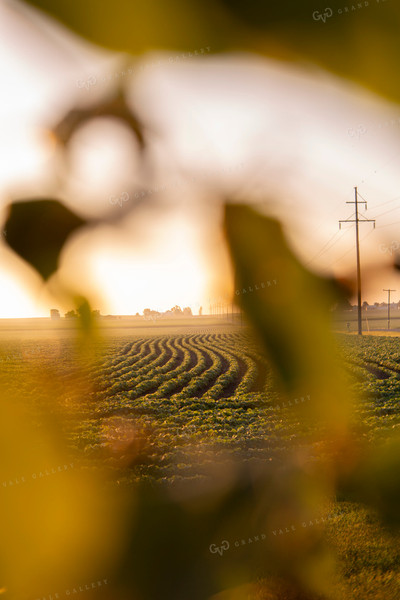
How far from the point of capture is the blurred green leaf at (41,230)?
61 centimetres

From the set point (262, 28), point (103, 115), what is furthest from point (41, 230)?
point (262, 28)

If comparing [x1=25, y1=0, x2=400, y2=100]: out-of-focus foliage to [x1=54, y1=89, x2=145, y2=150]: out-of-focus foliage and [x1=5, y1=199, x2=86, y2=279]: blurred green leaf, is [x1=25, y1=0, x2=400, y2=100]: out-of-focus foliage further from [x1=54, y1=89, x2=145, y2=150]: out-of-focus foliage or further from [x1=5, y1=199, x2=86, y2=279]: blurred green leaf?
[x1=5, y1=199, x2=86, y2=279]: blurred green leaf

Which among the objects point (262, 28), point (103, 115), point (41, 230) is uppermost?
point (262, 28)

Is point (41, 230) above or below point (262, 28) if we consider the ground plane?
below

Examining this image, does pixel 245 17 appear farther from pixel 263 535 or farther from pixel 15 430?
pixel 263 535

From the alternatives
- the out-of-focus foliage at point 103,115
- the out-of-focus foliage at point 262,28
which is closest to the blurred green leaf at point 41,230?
the out-of-focus foliage at point 103,115

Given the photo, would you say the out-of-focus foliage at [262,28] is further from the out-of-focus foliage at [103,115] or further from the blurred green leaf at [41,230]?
the blurred green leaf at [41,230]

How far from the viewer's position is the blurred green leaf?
61cm

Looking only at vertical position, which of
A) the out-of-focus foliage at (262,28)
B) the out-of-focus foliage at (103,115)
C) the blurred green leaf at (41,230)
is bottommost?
the blurred green leaf at (41,230)

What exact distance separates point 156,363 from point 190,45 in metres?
20.8

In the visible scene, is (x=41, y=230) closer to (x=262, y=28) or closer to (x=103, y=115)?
(x=103, y=115)

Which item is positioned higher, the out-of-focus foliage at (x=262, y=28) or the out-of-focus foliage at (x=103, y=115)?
the out-of-focus foliage at (x=262, y=28)

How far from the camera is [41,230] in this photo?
636mm

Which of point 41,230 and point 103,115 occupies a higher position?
point 103,115
